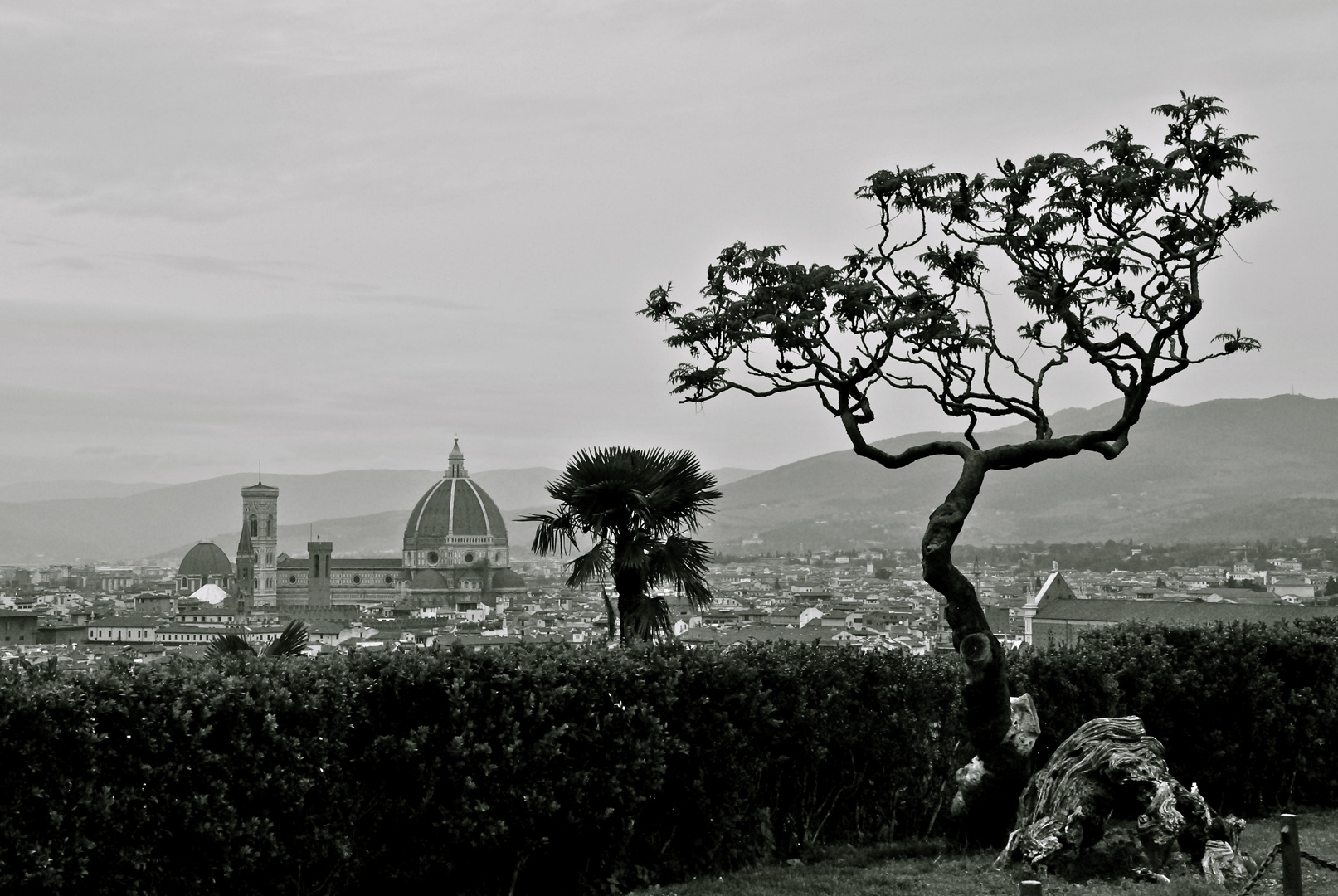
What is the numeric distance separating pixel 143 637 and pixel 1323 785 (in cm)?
9728

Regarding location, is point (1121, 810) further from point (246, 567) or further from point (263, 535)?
point (246, 567)

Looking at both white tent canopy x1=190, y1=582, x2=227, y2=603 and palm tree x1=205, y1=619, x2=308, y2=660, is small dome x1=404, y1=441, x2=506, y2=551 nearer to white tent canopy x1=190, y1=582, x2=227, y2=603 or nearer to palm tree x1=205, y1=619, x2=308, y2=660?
white tent canopy x1=190, y1=582, x2=227, y2=603

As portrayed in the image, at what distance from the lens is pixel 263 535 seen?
177 meters

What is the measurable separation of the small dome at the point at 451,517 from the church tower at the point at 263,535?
16.0 metres

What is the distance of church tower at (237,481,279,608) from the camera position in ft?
578

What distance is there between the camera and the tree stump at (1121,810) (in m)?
8.23

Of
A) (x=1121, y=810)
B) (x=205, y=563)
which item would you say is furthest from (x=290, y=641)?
(x=205, y=563)

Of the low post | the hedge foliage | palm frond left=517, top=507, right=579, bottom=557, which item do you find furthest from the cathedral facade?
the low post

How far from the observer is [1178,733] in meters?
11.3

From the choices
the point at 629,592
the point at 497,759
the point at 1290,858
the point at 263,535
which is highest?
the point at 263,535

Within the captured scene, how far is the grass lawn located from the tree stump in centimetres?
16

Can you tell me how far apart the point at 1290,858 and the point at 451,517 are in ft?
568

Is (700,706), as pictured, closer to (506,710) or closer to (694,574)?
(506,710)

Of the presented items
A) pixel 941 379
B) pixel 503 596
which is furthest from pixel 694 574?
pixel 503 596
